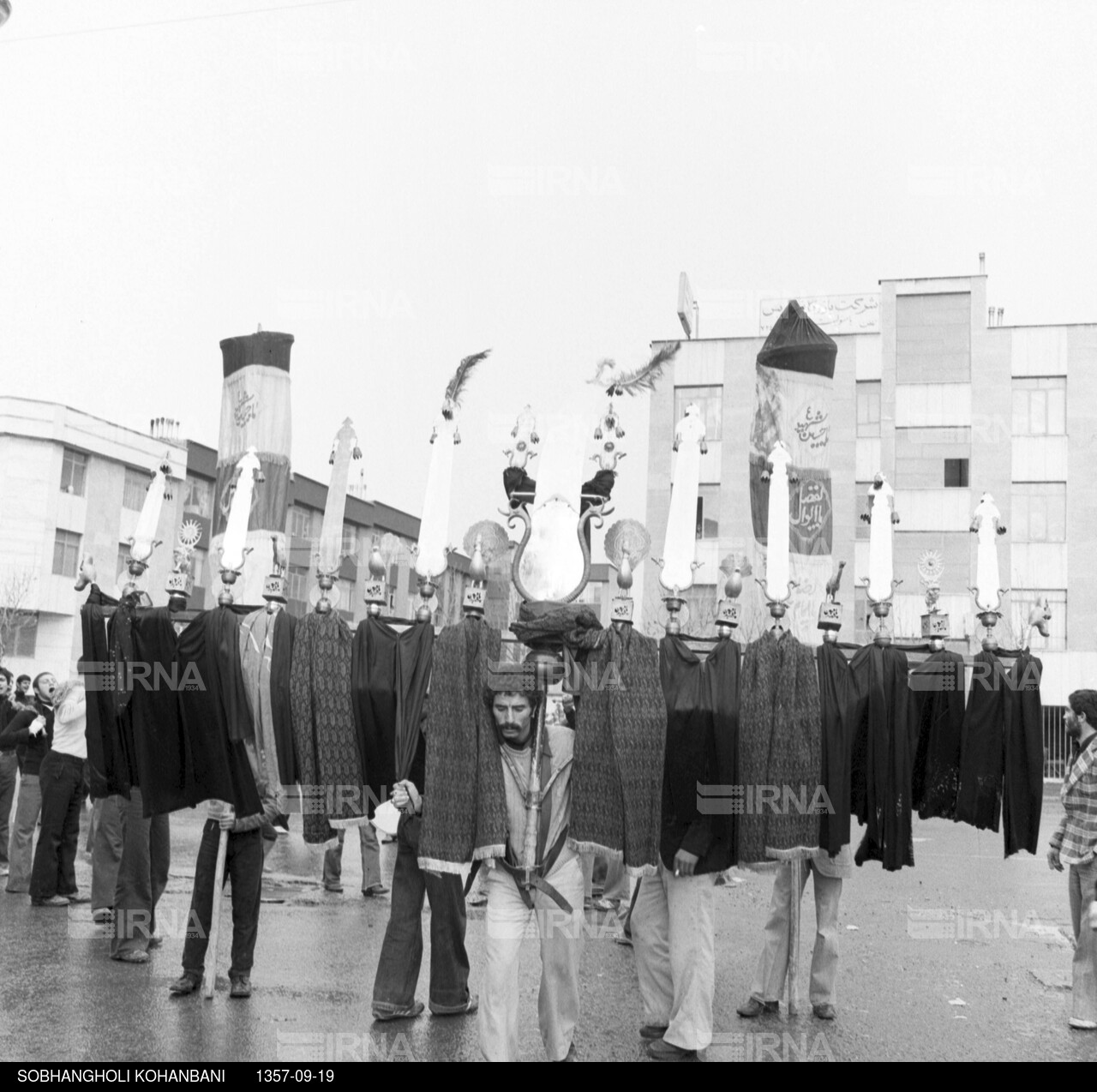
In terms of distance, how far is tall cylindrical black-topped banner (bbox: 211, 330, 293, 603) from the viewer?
7621 millimetres

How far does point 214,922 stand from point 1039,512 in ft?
111

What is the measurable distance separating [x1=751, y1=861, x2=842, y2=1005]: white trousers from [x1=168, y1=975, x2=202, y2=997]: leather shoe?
128 inches

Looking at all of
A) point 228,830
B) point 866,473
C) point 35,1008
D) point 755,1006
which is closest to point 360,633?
point 228,830

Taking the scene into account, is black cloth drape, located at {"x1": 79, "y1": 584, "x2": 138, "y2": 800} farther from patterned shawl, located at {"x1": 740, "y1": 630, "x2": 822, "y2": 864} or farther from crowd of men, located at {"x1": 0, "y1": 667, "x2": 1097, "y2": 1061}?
patterned shawl, located at {"x1": 740, "y1": 630, "x2": 822, "y2": 864}

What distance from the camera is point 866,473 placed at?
36750mm

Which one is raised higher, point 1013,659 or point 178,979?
point 1013,659

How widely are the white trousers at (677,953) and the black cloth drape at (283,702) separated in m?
2.09

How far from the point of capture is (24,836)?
11.1 m

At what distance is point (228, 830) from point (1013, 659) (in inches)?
188

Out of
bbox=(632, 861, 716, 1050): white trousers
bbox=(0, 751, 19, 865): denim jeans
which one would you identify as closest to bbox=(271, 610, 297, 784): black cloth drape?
bbox=(632, 861, 716, 1050): white trousers

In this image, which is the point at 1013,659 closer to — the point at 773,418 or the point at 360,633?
the point at 773,418

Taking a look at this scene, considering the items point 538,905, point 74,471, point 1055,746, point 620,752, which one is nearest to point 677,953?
point 538,905

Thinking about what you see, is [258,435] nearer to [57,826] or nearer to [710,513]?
[57,826]

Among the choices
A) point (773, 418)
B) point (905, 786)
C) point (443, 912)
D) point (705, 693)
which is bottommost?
point (443, 912)
